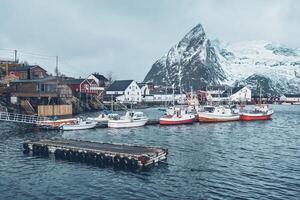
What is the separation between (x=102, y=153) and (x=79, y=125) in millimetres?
30177

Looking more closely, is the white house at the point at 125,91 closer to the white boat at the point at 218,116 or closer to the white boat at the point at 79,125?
the white boat at the point at 218,116

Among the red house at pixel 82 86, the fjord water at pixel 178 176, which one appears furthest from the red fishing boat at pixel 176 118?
the red house at pixel 82 86

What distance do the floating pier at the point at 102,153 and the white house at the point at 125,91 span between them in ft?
358

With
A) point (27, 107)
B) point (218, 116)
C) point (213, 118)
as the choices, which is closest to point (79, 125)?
point (27, 107)

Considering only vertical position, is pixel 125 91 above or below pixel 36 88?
above

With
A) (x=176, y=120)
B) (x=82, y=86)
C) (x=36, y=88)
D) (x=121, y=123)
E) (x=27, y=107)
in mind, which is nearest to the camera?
(x=121, y=123)

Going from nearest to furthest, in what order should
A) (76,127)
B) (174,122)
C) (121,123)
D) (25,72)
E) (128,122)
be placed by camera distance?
(76,127) → (121,123) → (128,122) → (174,122) → (25,72)

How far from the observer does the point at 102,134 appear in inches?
2459

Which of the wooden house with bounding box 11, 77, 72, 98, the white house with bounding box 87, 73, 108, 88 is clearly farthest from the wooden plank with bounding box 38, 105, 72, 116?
the white house with bounding box 87, 73, 108, 88

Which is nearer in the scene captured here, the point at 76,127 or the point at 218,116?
the point at 76,127

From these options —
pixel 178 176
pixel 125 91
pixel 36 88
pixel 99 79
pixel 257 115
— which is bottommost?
pixel 178 176

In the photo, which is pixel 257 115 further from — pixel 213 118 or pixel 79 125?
pixel 79 125

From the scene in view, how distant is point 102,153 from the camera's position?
3838 centimetres

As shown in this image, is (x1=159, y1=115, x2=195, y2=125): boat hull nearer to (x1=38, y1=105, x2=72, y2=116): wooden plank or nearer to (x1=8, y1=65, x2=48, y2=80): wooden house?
(x1=38, y1=105, x2=72, y2=116): wooden plank
